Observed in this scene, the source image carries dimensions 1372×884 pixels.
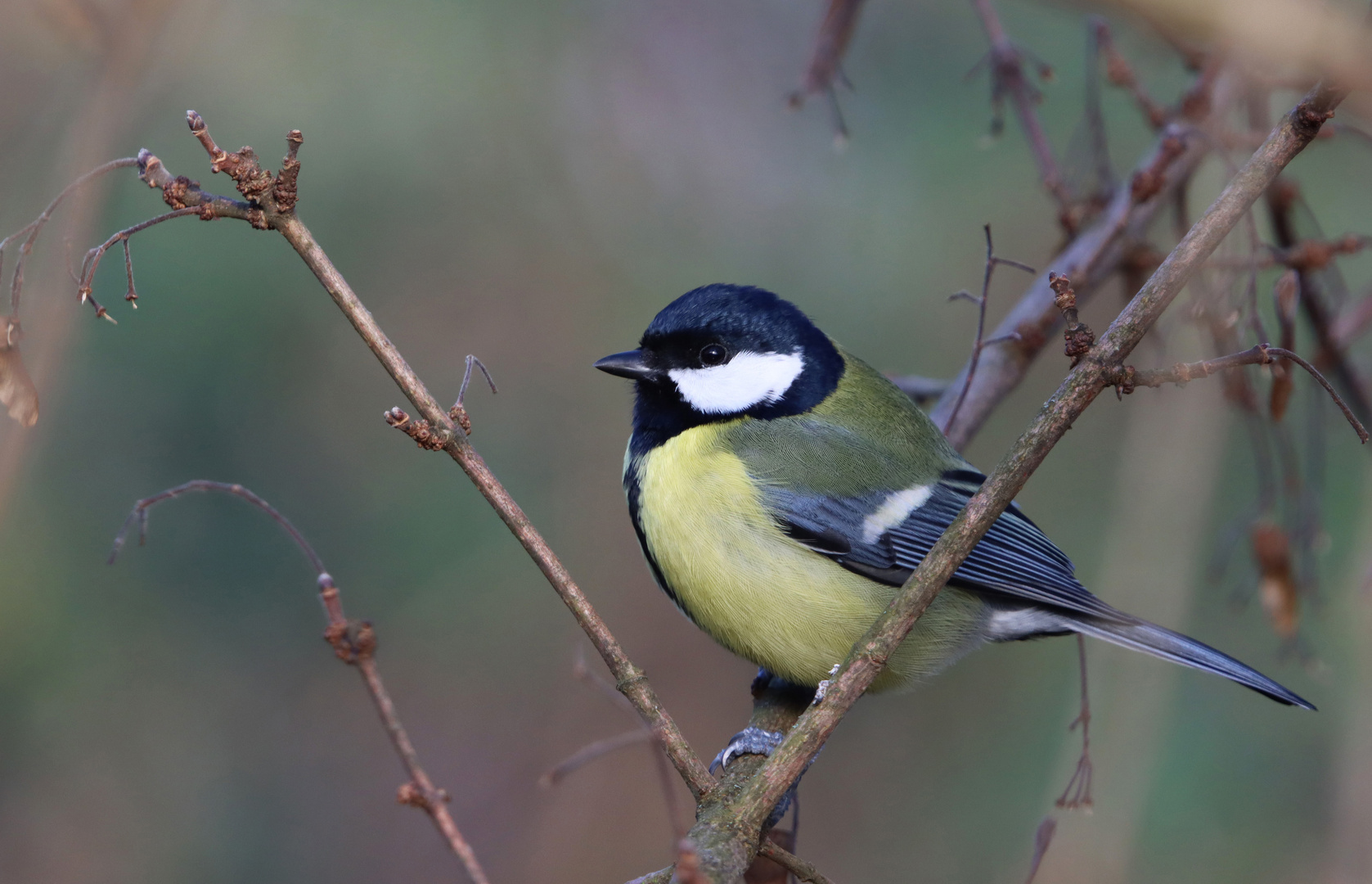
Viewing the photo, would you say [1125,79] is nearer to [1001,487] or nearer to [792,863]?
[1001,487]

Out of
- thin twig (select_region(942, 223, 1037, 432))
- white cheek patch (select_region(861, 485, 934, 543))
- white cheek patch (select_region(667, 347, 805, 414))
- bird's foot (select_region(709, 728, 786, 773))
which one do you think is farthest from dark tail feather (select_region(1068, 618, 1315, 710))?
white cheek patch (select_region(667, 347, 805, 414))

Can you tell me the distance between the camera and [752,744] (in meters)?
2.08

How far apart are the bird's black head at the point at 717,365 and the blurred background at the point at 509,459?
1503 mm

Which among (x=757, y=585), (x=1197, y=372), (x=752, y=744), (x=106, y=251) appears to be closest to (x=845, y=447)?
(x=757, y=585)

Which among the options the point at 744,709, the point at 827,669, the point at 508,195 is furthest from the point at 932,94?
the point at 827,669

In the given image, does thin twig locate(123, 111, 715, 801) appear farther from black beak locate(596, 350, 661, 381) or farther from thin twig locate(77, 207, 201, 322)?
black beak locate(596, 350, 661, 381)

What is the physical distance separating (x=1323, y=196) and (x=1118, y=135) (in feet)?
3.20

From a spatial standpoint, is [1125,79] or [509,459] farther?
[509,459]

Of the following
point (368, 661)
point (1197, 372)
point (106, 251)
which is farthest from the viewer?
point (368, 661)

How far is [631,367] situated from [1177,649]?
1.41 m

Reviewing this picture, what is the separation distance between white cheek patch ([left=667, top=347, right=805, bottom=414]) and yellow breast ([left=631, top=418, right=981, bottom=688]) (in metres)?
0.13

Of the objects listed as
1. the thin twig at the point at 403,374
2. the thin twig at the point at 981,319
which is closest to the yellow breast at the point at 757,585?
the thin twig at the point at 981,319

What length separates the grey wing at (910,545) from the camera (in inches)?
95.3

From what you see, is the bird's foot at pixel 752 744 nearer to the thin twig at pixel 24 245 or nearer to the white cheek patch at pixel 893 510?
the white cheek patch at pixel 893 510
